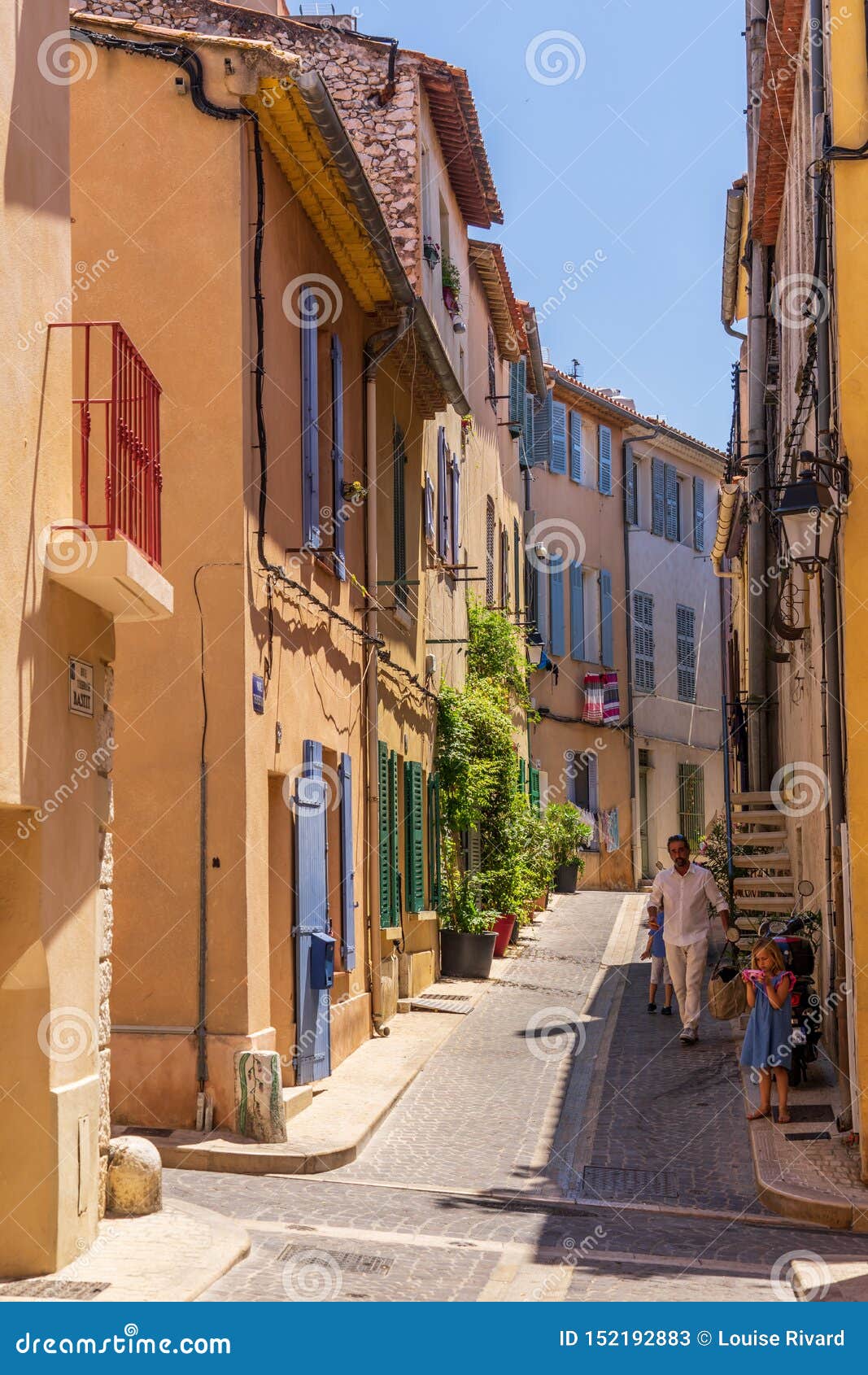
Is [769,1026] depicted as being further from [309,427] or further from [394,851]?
[394,851]

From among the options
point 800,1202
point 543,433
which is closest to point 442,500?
point 800,1202

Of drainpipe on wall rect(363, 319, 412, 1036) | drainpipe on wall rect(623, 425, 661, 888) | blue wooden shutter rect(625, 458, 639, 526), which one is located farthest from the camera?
blue wooden shutter rect(625, 458, 639, 526)

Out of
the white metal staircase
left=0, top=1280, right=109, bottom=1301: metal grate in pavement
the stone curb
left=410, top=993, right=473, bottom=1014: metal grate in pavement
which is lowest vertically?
the stone curb

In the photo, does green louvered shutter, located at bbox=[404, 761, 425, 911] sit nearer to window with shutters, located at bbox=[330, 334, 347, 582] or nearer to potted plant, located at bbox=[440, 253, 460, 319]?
window with shutters, located at bbox=[330, 334, 347, 582]

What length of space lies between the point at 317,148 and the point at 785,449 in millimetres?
4973

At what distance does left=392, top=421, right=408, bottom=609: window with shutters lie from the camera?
15625 millimetres

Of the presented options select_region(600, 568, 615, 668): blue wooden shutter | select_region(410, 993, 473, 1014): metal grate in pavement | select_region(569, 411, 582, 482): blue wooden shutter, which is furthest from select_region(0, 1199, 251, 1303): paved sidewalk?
select_region(569, 411, 582, 482): blue wooden shutter

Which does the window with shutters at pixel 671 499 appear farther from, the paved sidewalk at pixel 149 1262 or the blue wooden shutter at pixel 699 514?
the paved sidewalk at pixel 149 1262

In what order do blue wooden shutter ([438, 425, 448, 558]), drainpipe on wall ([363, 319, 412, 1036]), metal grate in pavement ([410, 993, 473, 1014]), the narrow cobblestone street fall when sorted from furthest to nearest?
blue wooden shutter ([438, 425, 448, 558]) → metal grate in pavement ([410, 993, 473, 1014]) → drainpipe on wall ([363, 319, 412, 1036]) → the narrow cobblestone street

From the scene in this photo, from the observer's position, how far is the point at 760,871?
49.8 ft

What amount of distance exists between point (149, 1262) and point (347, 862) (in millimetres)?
6330

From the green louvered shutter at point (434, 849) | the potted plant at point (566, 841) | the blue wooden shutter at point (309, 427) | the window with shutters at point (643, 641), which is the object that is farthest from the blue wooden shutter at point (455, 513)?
the window with shutters at point (643, 641)

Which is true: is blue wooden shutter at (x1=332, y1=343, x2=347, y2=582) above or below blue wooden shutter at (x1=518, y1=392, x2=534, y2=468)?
below

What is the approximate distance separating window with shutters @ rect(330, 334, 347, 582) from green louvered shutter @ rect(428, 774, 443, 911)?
5.23 metres
